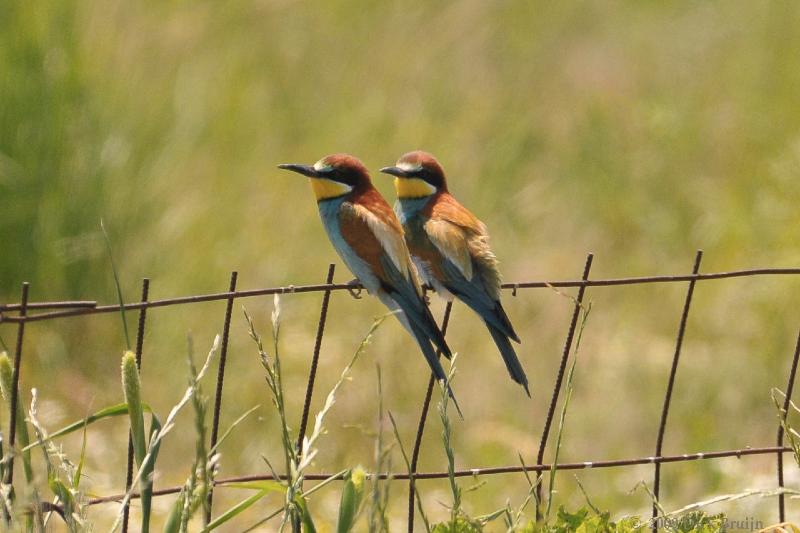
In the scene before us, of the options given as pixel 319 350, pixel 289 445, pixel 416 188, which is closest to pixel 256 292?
pixel 319 350

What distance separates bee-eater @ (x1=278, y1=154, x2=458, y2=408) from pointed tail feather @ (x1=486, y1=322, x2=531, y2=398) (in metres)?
0.17

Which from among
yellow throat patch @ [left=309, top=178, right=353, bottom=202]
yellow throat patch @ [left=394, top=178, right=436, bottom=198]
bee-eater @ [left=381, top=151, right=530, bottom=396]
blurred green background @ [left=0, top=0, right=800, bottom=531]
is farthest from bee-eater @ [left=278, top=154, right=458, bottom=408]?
blurred green background @ [left=0, top=0, right=800, bottom=531]

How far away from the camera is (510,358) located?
3670mm

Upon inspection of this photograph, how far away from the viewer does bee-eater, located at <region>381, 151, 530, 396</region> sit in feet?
12.7

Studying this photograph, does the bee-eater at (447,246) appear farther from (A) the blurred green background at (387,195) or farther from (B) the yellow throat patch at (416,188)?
(A) the blurred green background at (387,195)

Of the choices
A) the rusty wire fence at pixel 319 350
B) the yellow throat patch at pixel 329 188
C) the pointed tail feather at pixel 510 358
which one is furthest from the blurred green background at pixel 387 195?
the rusty wire fence at pixel 319 350

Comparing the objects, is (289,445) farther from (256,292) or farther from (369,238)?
(369,238)

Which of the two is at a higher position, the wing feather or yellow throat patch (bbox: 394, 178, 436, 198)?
yellow throat patch (bbox: 394, 178, 436, 198)

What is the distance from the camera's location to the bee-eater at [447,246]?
387 cm

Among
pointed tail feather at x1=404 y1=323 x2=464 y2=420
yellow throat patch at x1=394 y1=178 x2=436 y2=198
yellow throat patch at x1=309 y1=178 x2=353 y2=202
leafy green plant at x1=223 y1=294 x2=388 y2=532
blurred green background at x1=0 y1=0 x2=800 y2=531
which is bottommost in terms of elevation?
leafy green plant at x1=223 y1=294 x2=388 y2=532

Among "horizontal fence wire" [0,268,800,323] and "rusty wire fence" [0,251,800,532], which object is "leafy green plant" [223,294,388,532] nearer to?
"rusty wire fence" [0,251,800,532]

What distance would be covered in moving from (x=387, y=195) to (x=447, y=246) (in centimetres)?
314

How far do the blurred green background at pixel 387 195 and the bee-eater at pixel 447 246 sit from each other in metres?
1.13

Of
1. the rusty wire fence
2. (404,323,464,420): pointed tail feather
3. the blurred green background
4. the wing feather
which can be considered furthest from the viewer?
the blurred green background
